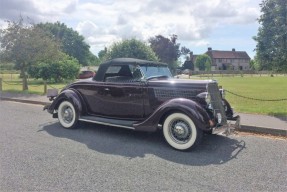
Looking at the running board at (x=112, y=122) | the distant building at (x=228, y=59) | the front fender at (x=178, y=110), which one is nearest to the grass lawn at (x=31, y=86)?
the running board at (x=112, y=122)

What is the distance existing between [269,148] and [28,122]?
20.2 feet

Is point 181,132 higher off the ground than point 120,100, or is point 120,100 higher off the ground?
point 120,100

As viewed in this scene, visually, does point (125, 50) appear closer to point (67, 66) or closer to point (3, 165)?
point (67, 66)

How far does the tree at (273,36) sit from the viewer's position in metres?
9.32

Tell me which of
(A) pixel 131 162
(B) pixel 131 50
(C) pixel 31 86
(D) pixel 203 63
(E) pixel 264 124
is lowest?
(A) pixel 131 162

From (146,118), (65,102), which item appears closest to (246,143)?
(146,118)

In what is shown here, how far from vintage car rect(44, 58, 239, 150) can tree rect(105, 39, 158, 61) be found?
50.0 ft

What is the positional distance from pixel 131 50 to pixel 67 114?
15.8 meters

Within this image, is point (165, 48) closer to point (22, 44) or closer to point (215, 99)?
Answer: point (22, 44)

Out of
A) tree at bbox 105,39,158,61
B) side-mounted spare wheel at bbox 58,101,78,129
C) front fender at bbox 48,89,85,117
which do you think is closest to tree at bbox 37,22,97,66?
tree at bbox 105,39,158,61

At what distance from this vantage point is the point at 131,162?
495cm

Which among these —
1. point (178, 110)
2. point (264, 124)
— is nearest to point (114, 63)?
point (178, 110)

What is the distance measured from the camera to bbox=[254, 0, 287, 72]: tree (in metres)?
9.32

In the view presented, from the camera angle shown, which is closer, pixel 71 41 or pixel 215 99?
pixel 215 99
